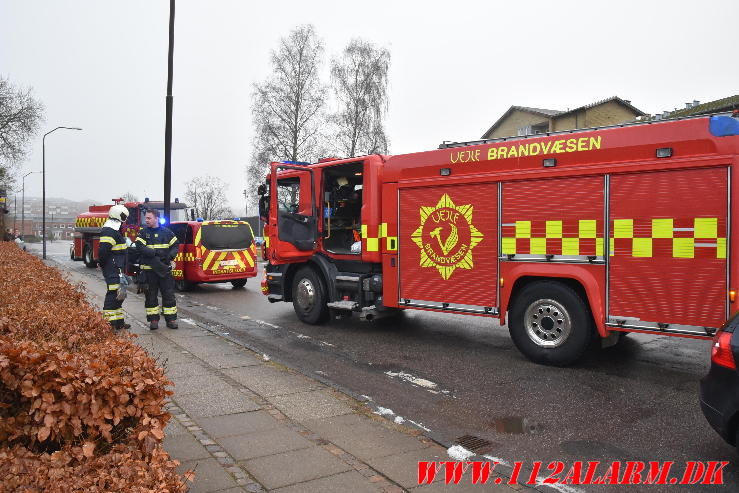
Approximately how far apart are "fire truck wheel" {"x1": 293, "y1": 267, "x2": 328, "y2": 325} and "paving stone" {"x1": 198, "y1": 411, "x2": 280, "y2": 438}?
4.38 metres

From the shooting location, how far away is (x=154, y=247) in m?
8.76

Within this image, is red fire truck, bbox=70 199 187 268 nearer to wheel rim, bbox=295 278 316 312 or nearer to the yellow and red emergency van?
the yellow and red emergency van

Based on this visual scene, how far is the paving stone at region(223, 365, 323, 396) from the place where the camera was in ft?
18.5

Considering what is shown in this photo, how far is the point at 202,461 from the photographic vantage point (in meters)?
3.84

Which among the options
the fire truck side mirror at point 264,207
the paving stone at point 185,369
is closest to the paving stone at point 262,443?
the paving stone at point 185,369

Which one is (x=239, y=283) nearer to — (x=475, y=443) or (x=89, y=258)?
(x=89, y=258)

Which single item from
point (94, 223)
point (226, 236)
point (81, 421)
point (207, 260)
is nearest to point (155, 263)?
point (207, 260)

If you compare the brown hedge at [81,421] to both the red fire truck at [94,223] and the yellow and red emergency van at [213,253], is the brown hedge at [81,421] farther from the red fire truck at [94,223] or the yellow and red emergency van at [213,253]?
the red fire truck at [94,223]

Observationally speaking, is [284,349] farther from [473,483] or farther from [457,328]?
[473,483]

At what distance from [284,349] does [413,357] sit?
5.77ft

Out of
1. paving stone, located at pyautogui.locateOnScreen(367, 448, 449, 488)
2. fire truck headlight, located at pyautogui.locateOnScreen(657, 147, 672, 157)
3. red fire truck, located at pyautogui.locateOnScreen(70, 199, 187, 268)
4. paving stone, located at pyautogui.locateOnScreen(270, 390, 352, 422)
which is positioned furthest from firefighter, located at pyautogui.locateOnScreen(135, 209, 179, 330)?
red fire truck, located at pyautogui.locateOnScreen(70, 199, 187, 268)

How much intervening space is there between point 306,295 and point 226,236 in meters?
5.50

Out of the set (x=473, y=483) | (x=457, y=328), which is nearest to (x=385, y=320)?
(x=457, y=328)

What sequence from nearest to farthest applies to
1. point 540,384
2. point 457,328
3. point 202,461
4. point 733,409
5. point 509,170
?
point 733,409, point 202,461, point 540,384, point 509,170, point 457,328
